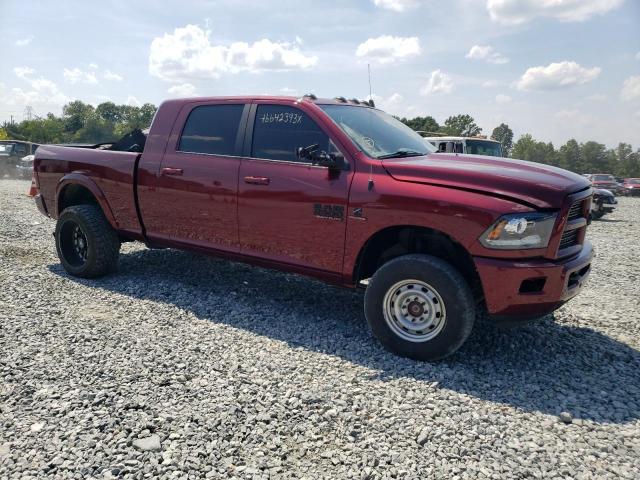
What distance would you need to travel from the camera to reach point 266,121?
14.4ft

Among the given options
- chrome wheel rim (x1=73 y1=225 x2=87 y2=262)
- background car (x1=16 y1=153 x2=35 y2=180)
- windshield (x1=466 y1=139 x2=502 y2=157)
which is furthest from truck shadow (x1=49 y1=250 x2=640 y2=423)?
background car (x1=16 y1=153 x2=35 y2=180)

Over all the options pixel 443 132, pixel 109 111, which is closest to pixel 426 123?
pixel 443 132

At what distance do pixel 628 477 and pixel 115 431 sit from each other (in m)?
2.60

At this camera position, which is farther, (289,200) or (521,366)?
(289,200)

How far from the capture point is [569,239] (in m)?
3.53

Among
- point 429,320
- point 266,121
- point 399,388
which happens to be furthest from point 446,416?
point 266,121

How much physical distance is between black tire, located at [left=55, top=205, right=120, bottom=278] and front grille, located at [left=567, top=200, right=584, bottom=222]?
4.49 m

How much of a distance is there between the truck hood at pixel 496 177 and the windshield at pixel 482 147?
31.0 ft

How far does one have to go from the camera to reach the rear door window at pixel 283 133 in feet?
13.4

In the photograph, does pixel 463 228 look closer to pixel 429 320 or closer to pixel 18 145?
pixel 429 320

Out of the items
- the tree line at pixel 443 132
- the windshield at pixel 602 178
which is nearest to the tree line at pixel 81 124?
the tree line at pixel 443 132

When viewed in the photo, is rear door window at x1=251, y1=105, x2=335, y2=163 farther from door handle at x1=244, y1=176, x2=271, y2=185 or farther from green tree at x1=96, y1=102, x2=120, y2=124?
green tree at x1=96, y1=102, x2=120, y2=124

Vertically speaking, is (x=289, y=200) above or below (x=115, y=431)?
above

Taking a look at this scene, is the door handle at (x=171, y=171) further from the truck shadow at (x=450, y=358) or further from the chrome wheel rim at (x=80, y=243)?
the chrome wheel rim at (x=80, y=243)
